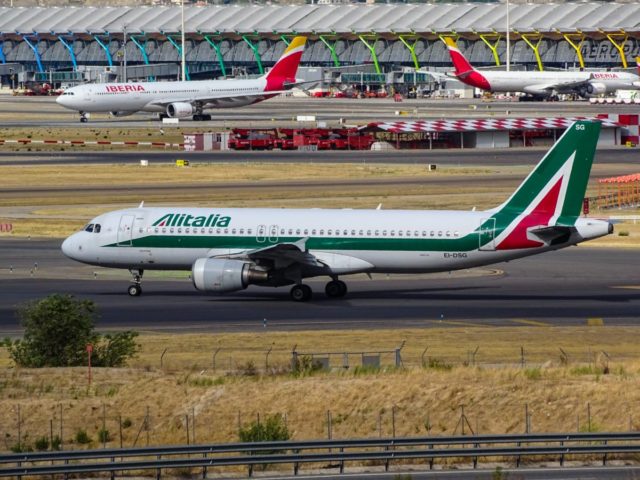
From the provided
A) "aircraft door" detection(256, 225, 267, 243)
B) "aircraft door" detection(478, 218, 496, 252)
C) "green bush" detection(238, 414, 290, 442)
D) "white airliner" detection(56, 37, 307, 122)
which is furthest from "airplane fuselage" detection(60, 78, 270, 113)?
"green bush" detection(238, 414, 290, 442)

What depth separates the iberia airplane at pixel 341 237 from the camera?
169 feet

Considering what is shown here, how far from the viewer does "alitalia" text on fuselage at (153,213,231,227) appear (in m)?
53.8

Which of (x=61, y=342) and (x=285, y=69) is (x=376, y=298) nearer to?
(x=61, y=342)

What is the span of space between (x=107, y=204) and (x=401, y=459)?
56.8 m

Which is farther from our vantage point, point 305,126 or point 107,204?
point 305,126

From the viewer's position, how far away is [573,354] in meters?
41.9

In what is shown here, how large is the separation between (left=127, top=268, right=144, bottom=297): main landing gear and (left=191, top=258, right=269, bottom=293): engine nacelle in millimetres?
4028

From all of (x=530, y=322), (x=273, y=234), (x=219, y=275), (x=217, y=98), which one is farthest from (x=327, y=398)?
(x=217, y=98)

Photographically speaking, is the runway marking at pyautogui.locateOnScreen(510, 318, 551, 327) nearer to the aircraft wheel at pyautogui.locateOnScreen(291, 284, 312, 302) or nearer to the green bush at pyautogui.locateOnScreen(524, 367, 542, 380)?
the aircraft wheel at pyautogui.locateOnScreen(291, 284, 312, 302)

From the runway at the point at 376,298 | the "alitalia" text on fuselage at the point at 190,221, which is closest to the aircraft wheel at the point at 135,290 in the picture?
the runway at the point at 376,298

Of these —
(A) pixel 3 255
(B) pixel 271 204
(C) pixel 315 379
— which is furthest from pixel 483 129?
(C) pixel 315 379

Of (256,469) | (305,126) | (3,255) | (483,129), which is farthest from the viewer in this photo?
(305,126)

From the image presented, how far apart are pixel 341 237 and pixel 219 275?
5208 millimetres

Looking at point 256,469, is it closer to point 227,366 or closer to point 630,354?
point 227,366
